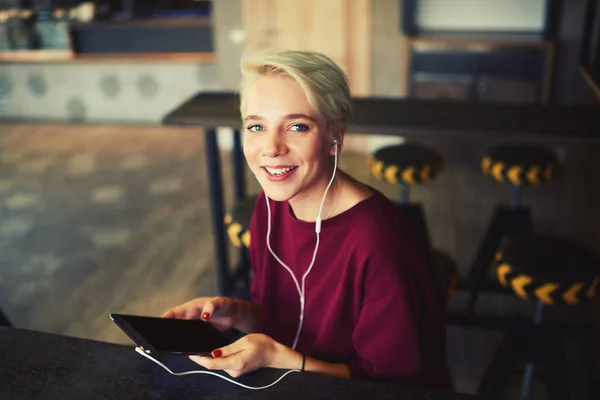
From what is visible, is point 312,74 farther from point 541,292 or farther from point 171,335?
point 541,292

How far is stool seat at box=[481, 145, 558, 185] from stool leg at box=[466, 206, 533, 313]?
0.16 m

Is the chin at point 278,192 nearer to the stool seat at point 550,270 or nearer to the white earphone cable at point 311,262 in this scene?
the white earphone cable at point 311,262

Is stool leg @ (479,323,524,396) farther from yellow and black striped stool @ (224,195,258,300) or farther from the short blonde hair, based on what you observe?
the short blonde hair

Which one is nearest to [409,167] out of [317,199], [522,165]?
[522,165]

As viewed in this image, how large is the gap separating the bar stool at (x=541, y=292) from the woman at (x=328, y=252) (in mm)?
737

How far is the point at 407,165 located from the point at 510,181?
0.48 meters

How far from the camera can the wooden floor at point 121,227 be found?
295 cm

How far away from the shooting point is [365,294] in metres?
1.20

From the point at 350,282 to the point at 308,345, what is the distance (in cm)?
21

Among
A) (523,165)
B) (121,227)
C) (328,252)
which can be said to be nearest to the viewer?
(328,252)

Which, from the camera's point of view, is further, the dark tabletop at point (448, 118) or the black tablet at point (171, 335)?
the dark tabletop at point (448, 118)

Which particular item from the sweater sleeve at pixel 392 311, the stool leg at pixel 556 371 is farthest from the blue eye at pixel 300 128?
the stool leg at pixel 556 371

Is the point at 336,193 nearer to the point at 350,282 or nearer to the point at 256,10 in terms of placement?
the point at 350,282

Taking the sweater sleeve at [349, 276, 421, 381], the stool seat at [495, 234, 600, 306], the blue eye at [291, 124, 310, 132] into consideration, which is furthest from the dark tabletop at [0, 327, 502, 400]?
the stool seat at [495, 234, 600, 306]
